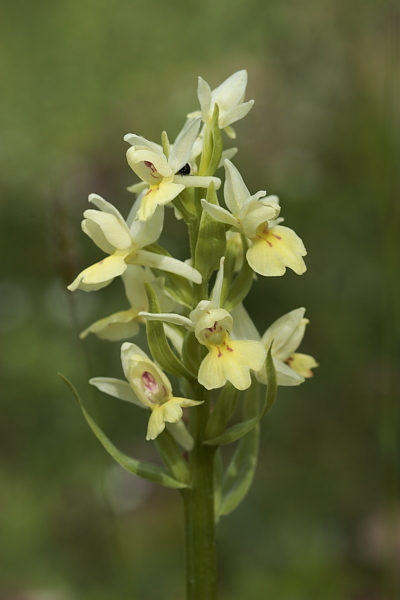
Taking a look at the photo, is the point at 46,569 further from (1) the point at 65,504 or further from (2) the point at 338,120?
(2) the point at 338,120

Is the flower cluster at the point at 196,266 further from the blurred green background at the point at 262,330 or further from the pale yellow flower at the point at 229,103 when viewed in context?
the blurred green background at the point at 262,330

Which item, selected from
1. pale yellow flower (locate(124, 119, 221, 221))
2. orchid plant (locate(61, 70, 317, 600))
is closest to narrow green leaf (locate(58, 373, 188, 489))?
orchid plant (locate(61, 70, 317, 600))

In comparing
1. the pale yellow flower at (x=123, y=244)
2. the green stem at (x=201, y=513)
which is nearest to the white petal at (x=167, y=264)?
the pale yellow flower at (x=123, y=244)

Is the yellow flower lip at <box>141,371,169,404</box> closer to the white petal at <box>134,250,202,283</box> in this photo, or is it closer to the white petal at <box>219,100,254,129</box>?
the white petal at <box>134,250,202,283</box>

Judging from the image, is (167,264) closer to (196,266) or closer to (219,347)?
(196,266)

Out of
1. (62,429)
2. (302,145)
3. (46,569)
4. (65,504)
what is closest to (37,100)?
(302,145)

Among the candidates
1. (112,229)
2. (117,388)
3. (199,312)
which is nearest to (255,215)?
(199,312)
